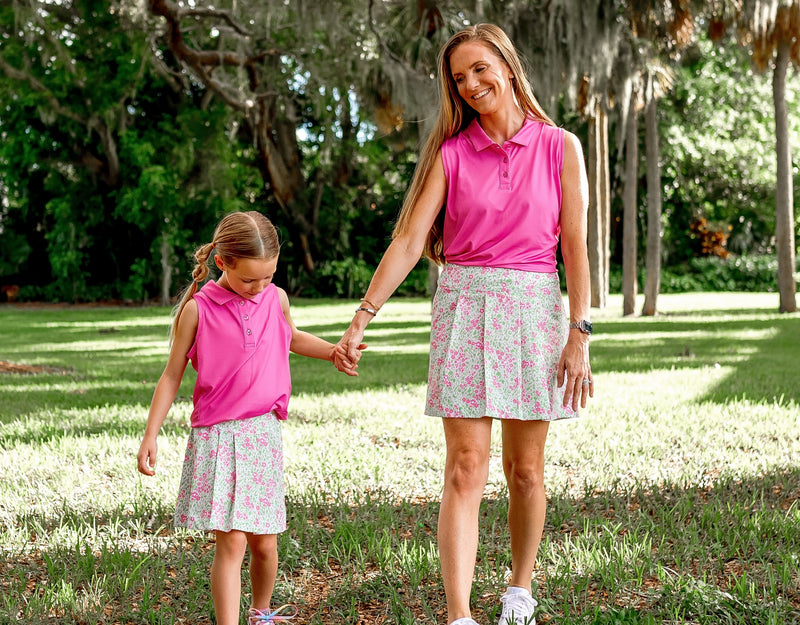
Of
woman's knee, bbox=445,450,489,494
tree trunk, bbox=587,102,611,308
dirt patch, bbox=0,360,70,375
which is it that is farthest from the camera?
tree trunk, bbox=587,102,611,308

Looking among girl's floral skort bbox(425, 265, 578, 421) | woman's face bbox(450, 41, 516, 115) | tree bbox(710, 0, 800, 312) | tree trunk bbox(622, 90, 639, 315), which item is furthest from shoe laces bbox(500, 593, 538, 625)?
tree trunk bbox(622, 90, 639, 315)

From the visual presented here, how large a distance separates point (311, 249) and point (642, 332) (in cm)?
1643

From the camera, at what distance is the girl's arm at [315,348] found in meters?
3.10

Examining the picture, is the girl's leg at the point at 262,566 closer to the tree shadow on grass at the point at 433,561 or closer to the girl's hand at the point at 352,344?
the tree shadow on grass at the point at 433,561

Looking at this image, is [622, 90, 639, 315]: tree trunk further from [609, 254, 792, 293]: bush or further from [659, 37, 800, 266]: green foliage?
[609, 254, 792, 293]: bush

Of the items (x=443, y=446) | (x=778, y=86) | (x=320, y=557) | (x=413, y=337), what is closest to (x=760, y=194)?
(x=778, y=86)

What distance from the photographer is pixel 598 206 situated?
1945cm

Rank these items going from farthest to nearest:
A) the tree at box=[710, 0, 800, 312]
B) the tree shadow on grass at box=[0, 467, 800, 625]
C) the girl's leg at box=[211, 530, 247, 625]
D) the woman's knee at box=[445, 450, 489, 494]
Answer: the tree at box=[710, 0, 800, 312], the tree shadow on grass at box=[0, 467, 800, 625], the woman's knee at box=[445, 450, 489, 494], the girl's leg at box=[211, 530, 247, 625]

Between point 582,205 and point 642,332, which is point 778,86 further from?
point 582,205

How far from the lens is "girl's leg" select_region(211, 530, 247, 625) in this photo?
2.84 m

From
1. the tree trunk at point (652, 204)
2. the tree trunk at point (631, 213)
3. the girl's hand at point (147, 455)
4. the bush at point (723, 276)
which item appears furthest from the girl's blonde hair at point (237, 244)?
the bush at point (723, 276)

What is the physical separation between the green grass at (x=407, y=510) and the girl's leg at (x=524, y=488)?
6.9 inches

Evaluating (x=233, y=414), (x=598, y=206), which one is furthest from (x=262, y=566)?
(x=598, y=206)

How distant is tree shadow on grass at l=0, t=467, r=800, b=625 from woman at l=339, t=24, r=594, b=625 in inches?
15.6
